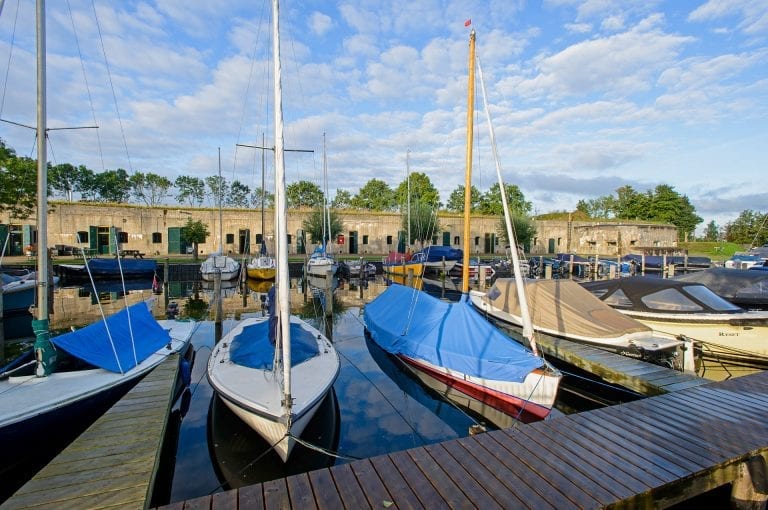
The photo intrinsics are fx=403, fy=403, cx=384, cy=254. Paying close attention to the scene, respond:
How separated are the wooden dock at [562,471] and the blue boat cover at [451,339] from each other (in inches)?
85.8

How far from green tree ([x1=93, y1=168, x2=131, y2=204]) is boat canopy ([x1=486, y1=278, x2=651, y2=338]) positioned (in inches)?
3054

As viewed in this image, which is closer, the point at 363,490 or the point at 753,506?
the point at 363,490

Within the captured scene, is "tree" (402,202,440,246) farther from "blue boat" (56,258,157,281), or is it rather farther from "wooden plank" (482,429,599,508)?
"wooden plank" (482,429,599,508)

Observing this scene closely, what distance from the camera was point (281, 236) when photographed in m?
5.62

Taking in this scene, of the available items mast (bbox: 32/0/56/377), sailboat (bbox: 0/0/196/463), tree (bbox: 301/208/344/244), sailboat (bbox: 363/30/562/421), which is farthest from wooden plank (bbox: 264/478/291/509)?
tree (bbox: 301/208/344/244)

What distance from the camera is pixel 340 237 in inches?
1741

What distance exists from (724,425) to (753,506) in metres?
0.89

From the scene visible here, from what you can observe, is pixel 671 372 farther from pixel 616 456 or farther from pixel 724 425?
pixel 616 456

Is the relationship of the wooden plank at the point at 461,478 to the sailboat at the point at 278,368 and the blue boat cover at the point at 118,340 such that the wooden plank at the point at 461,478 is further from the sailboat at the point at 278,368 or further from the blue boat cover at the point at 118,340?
the blue boat cover at the point at 118,340

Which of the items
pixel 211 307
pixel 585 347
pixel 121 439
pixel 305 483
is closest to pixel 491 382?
pixel 585 347

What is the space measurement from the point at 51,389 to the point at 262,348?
3.17m

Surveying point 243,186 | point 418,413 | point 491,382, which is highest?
point 243,186

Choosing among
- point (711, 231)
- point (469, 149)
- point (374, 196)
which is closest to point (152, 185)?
point (374, 196)

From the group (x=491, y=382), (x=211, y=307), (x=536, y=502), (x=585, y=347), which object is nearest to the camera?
(x=536, y=502)
